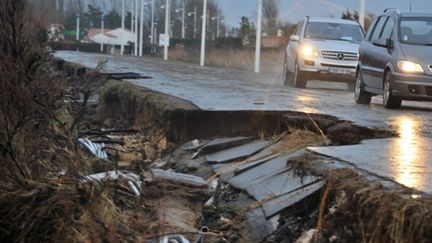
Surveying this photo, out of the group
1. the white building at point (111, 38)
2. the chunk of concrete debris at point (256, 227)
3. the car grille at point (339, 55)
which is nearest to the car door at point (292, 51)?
the car grille at point (339, 55)

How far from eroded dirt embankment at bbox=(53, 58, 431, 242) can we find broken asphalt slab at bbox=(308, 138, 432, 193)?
0.63ft

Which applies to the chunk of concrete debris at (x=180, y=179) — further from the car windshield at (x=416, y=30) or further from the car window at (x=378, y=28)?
the car window at (x=378, y=28)

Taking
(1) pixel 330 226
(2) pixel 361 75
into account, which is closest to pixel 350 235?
(1) pixel 330 226

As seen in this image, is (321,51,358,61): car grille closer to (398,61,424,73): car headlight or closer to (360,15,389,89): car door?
(360,15,389,89): car door

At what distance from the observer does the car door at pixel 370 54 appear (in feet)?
48.0

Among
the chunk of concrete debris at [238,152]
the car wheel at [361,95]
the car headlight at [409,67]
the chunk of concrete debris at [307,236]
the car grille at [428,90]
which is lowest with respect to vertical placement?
the chunk of concrete debris at [238,152]

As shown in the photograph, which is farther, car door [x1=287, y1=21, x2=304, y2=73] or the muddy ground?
car door [x1=287, y1=21, x2=304, y2=73]

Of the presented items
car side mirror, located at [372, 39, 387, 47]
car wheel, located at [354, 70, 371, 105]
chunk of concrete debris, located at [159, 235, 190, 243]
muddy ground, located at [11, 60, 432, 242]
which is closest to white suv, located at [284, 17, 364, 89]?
car wheel, located at [354, 70, 371, 105]

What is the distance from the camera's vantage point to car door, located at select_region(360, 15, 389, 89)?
1462 cm

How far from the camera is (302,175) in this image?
6910 millimetres

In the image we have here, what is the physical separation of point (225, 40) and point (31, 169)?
61.5 meters

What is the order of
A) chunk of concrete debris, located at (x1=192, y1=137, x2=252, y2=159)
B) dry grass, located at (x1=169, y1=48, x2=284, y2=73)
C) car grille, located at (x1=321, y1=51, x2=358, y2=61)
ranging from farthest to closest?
dry grass, located at (x1=169, y1=48, x2=284, y2=73)
car grille, located at (x1=321, y1=51, x2=358, y2=61)
chunk of concrete debris, located at (x1=192, y1=137, x2=252, y2=159)

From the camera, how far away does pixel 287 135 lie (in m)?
9.92

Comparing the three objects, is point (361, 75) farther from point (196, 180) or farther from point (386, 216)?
point (386, 216)
